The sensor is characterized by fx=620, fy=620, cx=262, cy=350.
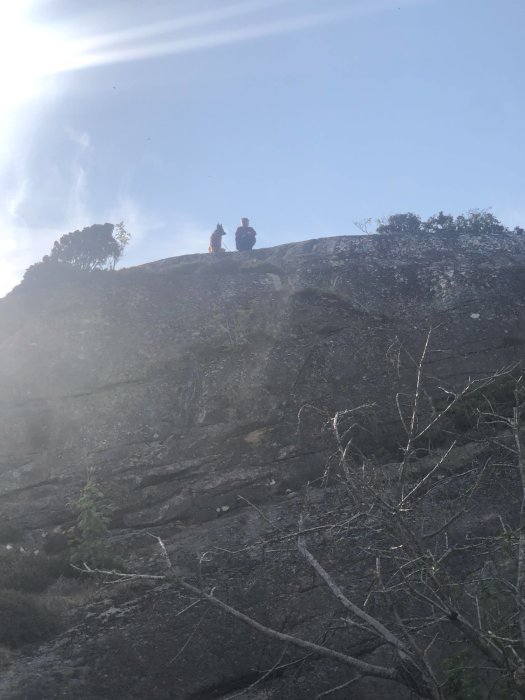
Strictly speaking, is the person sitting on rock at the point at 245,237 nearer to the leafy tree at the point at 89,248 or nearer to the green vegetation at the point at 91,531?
the leafy tree at the point at 89,248

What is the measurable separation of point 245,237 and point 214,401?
12970mm

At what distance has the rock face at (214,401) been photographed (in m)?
10.1

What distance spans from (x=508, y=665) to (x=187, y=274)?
72.7 ft

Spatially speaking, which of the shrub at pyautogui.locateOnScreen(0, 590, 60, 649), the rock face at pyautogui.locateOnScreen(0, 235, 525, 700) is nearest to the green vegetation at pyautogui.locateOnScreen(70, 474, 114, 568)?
the rock face at pyautogui.locateOnScreen(0, 235, 525, 700)

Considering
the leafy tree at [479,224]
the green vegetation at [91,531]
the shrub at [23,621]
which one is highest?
the leafy tree at [479,224]

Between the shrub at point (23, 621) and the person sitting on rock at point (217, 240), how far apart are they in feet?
68.6

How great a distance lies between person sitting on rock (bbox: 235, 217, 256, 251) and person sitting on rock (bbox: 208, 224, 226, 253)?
31.8 inches

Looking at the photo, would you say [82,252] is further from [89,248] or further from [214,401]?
[214,401]

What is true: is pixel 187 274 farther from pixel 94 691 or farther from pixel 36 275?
pixel 94 691

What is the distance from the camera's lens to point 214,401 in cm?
1914

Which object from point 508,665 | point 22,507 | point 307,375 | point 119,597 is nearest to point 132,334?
point 307,375

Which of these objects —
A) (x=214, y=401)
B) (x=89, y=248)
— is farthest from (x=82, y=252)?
(x=214, y=401)

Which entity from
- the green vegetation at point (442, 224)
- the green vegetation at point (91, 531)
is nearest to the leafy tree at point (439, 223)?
the green vegetation at point (442, 224)

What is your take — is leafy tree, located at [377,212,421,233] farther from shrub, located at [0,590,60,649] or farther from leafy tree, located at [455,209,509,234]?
shrub, located at [0,590,60,649]
